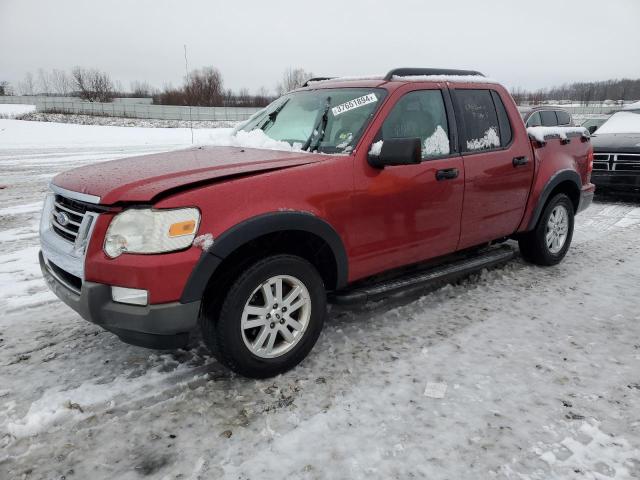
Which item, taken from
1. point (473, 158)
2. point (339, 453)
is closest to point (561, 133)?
point (473, 158)

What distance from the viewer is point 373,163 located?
319 centimetres

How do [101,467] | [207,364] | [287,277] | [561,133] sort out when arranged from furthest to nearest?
[561,133]
[207,364]
[287,277]
[101,467]

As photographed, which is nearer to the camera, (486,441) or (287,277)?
(486,441)

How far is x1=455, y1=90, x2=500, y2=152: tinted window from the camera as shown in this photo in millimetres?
3959

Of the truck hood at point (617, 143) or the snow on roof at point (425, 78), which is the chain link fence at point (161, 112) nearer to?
the truck hood at point (617, 143)

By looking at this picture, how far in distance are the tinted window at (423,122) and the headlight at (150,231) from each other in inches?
61.9

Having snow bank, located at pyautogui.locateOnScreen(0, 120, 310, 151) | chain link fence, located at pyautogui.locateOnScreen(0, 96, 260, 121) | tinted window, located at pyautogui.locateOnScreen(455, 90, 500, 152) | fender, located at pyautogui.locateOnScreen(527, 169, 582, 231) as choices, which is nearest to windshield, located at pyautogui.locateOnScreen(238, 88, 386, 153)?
snow bank, located at pyautogui.locateOnScreen(0, 120, 310, 151)

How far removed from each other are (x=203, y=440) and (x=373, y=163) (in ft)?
6.41

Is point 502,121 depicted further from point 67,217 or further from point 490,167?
point 67,217

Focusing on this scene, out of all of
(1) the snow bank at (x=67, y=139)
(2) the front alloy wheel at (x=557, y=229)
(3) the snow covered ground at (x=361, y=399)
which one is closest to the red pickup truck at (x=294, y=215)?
(3) the snow covered ground at (x=361, y=399)

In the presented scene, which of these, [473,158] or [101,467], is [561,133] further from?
[101,467]

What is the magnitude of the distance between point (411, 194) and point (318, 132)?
0.81 metres

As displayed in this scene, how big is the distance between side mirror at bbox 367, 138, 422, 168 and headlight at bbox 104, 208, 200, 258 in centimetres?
129

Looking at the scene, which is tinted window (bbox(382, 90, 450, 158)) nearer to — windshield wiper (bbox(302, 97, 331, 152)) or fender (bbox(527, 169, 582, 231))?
windshield wiper (bbox(302, 97, 331, 152))
